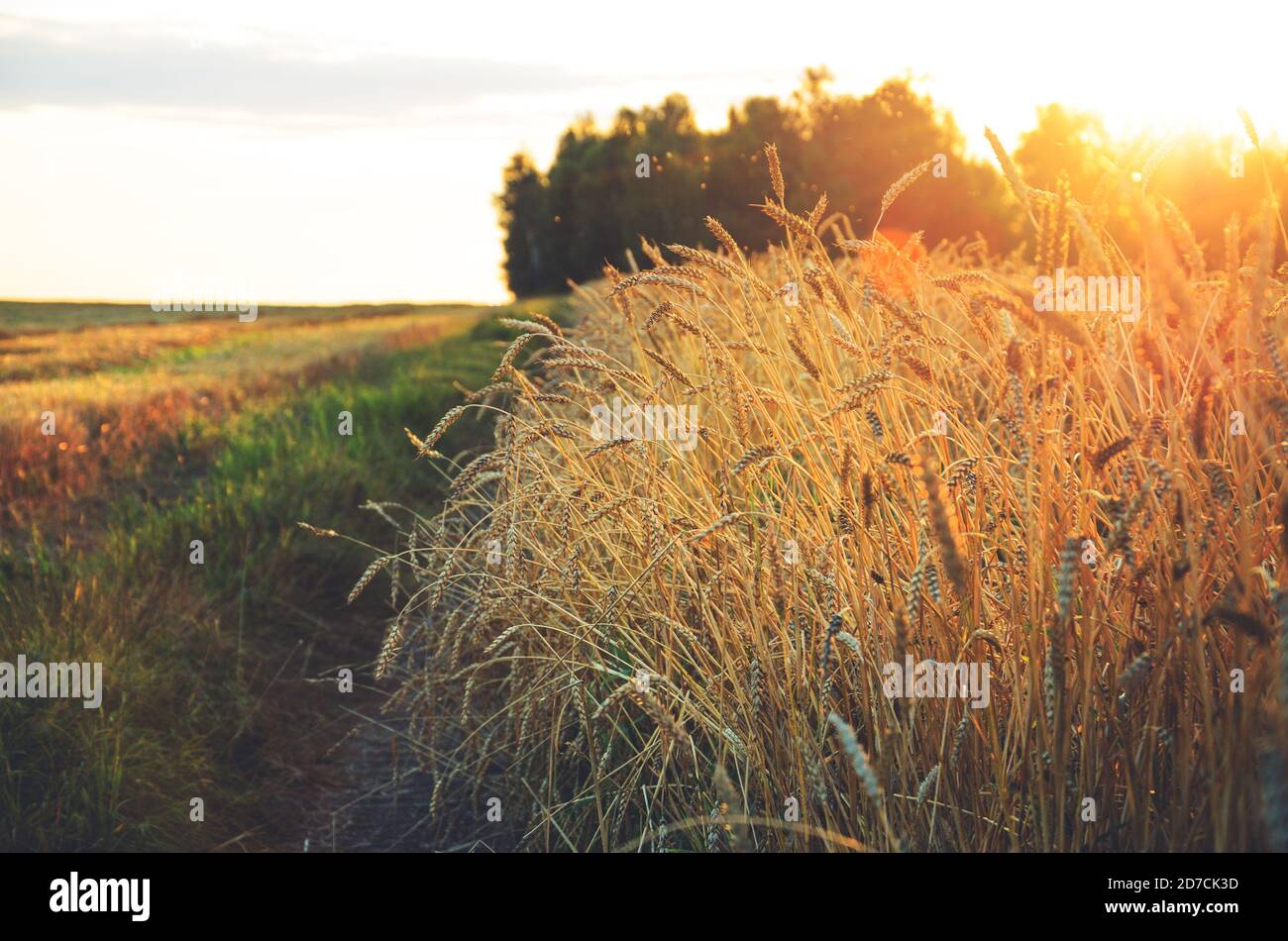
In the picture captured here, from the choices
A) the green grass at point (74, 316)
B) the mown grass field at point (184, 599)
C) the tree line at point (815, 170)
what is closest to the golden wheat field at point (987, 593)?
the mown grass field at point (184, 599)

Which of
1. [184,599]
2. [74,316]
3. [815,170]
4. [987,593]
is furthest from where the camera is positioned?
[74,316]

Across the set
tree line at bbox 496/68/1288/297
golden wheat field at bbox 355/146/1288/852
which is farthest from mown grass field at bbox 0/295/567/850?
tree line at bbox 496/68/1288/297

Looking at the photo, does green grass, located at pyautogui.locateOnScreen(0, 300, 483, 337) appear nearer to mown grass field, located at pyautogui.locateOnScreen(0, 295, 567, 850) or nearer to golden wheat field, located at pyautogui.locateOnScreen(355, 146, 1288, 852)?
mown grass field, located at pyautogui.locateOnScreen(0, 295, 567, 850)

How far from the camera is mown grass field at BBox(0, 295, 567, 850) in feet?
9.24

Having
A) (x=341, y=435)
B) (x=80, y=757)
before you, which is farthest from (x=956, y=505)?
(x=341, y=435)

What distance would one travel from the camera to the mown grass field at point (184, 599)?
9.24 feet

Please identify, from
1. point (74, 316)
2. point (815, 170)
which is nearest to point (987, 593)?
point (815, 170)

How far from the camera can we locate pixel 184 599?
3934 millimetres

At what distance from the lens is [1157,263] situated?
4.36 feet

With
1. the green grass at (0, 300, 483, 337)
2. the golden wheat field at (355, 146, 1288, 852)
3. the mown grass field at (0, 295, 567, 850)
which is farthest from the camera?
the green grass at (0, 300, 483, 337)

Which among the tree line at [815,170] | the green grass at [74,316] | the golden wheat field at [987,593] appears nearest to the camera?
the golden wheat field at [987,593]

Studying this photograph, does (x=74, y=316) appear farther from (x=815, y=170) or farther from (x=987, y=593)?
(x=987, y=593)

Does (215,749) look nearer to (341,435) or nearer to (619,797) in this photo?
(619,797)

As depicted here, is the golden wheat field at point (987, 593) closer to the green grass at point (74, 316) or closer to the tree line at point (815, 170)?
the tree line at point (815, 170)
